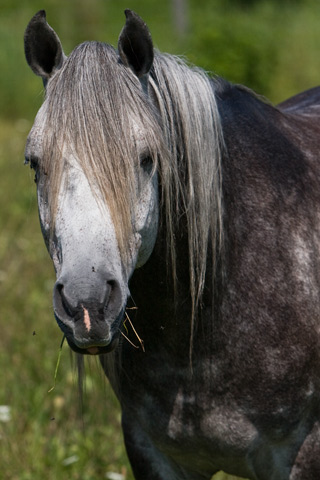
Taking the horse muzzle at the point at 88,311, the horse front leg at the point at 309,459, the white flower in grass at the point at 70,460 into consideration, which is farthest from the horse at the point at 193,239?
the white flower in grass at the point at 70,460

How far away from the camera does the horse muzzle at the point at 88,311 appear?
2025 mm

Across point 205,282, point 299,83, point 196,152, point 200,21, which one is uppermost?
point 200,21

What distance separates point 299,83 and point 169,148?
11312 mm

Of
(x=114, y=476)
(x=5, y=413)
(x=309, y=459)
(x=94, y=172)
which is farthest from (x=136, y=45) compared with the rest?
(x=5, y=413)

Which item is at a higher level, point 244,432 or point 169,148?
point 169,148

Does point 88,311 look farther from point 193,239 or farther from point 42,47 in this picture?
point 42,47

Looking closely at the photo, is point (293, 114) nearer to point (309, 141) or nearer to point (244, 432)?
point (309, 141)

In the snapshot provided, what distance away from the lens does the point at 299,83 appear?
43.7 feet

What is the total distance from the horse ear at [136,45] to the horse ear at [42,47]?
184 mm

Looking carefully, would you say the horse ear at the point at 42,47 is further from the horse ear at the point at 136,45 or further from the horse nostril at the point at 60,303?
the horse nostril at the point at 60,303

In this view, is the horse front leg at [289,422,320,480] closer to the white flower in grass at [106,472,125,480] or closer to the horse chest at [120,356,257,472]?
the horse chest at [120,356,257,472]

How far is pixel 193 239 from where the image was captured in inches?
98.7

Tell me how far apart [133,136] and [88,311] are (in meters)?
0.51

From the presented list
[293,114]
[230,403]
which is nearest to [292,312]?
[230,403]
